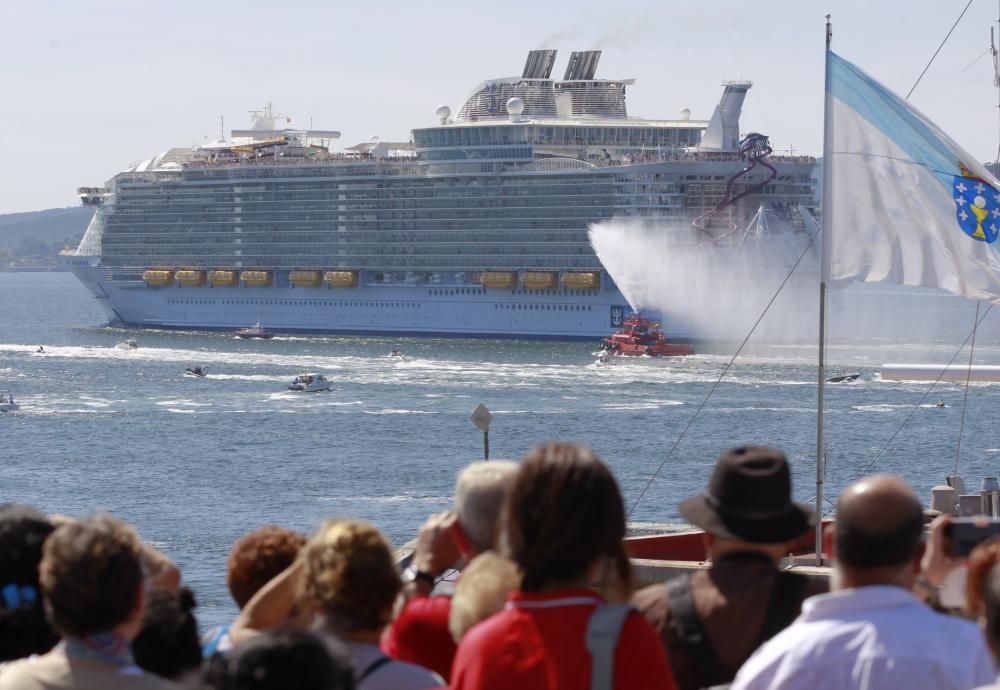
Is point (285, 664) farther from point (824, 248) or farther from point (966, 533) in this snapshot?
point (824, 248)

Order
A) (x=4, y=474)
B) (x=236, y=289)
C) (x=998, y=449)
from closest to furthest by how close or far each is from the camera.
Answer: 1. (x=4, y=474)
2. (x=998, y=449)
3. (x=236, y=289)

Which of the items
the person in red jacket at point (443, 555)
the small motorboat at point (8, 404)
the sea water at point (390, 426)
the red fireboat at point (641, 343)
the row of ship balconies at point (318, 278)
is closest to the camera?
the person in red jacket at point (443, 555)

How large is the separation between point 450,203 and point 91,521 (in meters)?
80.5

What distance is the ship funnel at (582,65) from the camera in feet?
301

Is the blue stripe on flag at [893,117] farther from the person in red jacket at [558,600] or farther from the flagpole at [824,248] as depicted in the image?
the person in red jacket at [558,600]

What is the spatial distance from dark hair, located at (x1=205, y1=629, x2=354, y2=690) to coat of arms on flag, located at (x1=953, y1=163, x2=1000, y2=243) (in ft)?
27.2

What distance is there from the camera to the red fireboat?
67625 millimetres

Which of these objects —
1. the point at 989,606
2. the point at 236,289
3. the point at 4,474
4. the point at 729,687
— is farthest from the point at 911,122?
the point at 236,289

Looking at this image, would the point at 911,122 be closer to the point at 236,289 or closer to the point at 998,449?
the point at 998,449

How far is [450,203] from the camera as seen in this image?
84.3 metres

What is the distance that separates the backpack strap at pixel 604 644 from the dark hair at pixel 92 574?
1089 mm

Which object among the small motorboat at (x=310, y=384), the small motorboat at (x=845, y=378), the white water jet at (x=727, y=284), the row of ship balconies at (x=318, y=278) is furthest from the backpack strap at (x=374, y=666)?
the row of ship balconies at (x=318, y=278)

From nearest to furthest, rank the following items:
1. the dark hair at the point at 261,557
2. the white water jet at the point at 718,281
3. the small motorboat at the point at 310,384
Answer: the dark hair at the point at 261,557
the small motorboat at the point at 310,384
the white water jet at the point at 718,281

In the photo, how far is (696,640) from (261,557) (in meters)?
1.27
